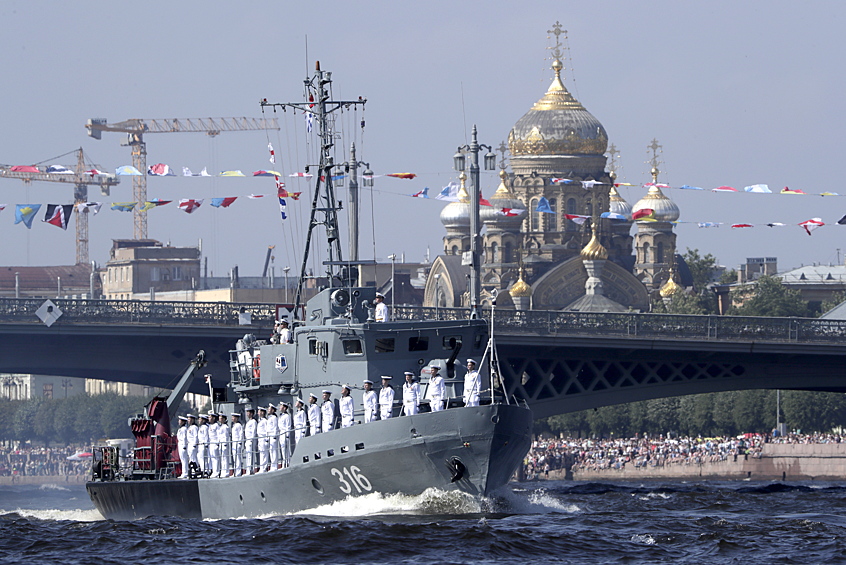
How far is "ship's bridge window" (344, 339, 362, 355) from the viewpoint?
149 ft

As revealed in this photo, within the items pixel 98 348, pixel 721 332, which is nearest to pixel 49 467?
pixel 98 348

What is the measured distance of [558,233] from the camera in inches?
6875

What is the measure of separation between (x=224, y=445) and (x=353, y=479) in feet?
15.9

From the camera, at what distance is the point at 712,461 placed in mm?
90688

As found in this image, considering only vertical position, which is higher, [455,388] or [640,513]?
[455,388]

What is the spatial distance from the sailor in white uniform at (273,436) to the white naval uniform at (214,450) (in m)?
2.20

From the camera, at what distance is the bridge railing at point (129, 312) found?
2891 inches

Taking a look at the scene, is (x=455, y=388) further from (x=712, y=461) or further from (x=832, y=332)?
(x=712, y=461)

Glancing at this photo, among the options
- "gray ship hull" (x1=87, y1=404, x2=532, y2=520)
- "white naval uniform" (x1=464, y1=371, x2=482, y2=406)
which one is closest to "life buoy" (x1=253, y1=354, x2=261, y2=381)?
"gray ship hull" (x1=87, y1=404, x2=532, y2=520)

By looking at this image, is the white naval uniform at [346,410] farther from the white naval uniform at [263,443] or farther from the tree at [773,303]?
the tree at [773,303]

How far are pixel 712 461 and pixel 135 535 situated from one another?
52.2 metres

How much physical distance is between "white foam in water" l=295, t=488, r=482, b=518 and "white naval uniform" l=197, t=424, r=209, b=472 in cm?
550

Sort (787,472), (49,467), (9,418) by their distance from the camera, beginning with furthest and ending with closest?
(9,418) → (49,467) → (787,472)

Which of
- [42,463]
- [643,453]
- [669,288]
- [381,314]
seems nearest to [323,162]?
[381,314]
